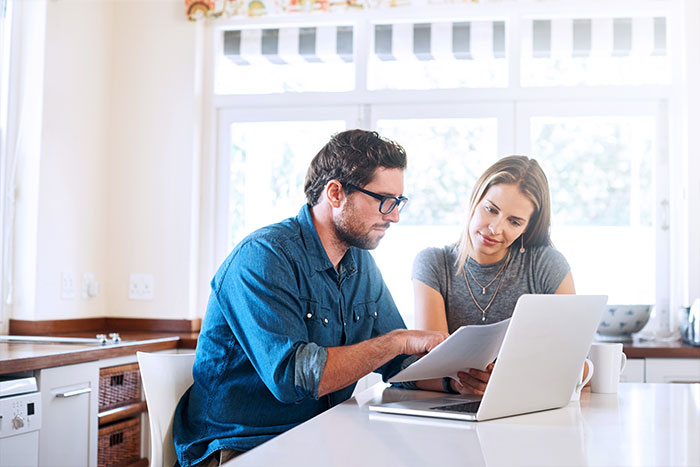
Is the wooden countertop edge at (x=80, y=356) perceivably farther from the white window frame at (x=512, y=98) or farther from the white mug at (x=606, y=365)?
the white mug at (x=606, y=365)

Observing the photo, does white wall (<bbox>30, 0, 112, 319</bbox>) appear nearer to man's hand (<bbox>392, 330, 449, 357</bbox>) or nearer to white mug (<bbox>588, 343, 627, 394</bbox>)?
man's hand (<bbox>392, 330, 449, 357</bbox>)

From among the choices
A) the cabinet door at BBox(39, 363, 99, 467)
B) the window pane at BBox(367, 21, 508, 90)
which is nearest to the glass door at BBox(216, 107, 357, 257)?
the window pane at BBox(367, 21, 508, 90)

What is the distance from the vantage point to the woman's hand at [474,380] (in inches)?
63.4

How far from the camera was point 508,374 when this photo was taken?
131 cm

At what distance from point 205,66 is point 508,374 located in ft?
9.06

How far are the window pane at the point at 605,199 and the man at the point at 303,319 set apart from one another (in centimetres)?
173

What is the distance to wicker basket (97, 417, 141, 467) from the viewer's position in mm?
2670

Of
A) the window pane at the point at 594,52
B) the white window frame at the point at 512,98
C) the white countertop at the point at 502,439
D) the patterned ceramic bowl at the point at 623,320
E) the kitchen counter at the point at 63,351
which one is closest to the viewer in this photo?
the white countertop at the point at 502,439

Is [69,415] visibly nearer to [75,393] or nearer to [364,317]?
[75,393]

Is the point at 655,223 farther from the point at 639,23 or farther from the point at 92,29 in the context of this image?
the point at 92,29

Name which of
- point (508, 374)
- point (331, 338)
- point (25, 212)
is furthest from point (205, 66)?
point (508, 374)

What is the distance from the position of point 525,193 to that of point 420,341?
0.79 metres

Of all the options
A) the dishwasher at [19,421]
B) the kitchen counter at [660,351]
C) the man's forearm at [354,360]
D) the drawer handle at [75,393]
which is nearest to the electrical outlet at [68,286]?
the drawer handle at [75,393]

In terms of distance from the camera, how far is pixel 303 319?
1.62 metres
